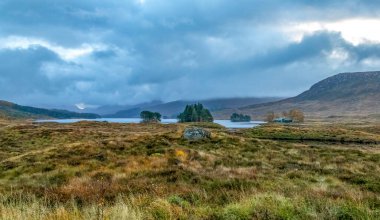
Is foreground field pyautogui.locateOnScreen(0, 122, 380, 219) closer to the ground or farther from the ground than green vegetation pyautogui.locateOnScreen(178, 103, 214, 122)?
closer to the ground

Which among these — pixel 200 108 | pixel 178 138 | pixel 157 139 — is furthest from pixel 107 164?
pixel 200 108

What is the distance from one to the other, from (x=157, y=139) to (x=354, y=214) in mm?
32740

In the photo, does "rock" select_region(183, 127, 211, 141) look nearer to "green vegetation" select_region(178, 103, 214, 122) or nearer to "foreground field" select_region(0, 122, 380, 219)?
"foreground field" select_region(0, 122, 380, 219)

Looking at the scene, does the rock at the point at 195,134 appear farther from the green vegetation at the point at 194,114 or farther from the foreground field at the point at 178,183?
the green vegetation at the point at 194,114

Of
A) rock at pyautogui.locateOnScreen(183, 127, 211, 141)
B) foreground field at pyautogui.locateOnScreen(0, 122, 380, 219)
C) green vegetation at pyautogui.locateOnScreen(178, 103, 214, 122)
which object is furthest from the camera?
green vegetation at pyautogui.locateOnScreen(178, 103, 214, 122)

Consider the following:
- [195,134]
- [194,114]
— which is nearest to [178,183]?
[195,134]

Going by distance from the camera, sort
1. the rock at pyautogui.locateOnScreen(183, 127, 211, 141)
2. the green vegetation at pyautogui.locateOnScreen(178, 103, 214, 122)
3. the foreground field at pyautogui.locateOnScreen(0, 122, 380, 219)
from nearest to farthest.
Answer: the foreground field at pyautogui.locateOnScreen(0, 122, 380, 219), the rock at pyautogui.locateOnScreen(183, 127, 211, 141), the green vegetation at pyautogui.locateOnScreen(178, 103, 214, 122)

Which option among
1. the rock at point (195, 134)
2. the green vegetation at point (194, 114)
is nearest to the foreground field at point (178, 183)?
the rock at point (195, 134)

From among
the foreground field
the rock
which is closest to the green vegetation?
the foreground field

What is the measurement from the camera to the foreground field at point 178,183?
8352mm

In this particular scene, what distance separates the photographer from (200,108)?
19725 cm

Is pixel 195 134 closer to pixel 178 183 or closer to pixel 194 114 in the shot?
pixel 178 183

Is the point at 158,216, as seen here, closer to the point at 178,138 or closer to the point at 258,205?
the point at 258,205

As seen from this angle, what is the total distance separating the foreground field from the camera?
835cm
